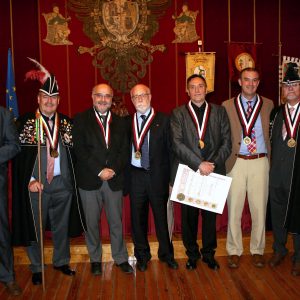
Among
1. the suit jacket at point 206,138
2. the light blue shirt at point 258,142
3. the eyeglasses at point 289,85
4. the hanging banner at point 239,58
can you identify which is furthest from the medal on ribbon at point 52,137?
the hanging banner at point 239,58

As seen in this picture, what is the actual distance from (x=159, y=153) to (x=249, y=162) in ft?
2.84

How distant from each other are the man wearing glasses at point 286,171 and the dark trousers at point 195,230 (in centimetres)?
61

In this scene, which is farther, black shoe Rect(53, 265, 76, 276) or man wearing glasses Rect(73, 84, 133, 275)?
black shoe Rect(53, 265, 76, 276)

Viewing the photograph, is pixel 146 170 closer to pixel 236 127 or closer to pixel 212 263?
pixel 236 127

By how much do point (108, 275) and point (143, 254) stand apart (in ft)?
1.26

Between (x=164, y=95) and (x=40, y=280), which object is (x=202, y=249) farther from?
(x=164, y=95)

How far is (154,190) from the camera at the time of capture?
3.60 m

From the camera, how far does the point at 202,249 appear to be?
3773 mm

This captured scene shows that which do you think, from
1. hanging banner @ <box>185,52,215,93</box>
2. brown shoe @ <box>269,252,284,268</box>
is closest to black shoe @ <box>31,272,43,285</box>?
brown shoe @ <box>269,252,284,268</box>

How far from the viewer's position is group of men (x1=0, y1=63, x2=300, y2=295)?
349cm

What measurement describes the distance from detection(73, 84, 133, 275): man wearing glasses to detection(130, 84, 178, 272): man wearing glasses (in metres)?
0.12

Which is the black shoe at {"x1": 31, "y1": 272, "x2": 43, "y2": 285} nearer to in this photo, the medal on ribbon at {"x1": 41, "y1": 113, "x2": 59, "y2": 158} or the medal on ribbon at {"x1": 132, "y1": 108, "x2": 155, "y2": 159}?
the medal on ribbon at {"x1": 41, "y1": 113, "x2": 59, "y2": 158}

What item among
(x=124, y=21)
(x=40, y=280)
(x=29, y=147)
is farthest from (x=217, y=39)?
(x=40, y=280)

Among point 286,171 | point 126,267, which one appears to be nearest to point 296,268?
point 286,171
